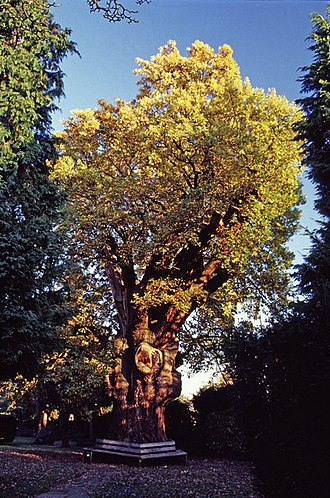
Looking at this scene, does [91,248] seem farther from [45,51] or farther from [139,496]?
[139,496]

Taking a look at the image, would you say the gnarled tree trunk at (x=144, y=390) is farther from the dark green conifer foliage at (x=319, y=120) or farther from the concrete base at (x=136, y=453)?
the dark green conifer foliage at (x=319, y=120)

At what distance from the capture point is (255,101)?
51.7 feet

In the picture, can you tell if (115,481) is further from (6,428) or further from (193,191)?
(6,428)

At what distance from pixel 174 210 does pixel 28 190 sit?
5265 millimetres

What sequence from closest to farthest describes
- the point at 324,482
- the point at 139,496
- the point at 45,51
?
the point at 324,482 < the point at 139,496 < the point at 45,51

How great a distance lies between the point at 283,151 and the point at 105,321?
11.9m

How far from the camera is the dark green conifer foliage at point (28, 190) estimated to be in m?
9.98

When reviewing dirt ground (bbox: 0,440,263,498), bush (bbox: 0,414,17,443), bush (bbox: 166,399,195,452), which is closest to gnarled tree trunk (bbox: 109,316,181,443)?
dirt ground (bbox: 0,440,263,498)

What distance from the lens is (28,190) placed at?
1134cm

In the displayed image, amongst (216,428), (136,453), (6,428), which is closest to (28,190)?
(136,453)

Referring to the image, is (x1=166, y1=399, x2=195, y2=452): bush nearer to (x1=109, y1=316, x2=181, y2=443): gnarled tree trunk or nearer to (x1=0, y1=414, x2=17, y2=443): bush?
(x1=109, y1=316, x2=181, y2=443): gnarled tree trunk

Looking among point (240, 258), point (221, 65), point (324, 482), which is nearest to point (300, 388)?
point (324, 482)

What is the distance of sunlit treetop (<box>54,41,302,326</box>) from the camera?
14625mm

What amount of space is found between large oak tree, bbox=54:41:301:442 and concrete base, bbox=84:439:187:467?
41 cm
